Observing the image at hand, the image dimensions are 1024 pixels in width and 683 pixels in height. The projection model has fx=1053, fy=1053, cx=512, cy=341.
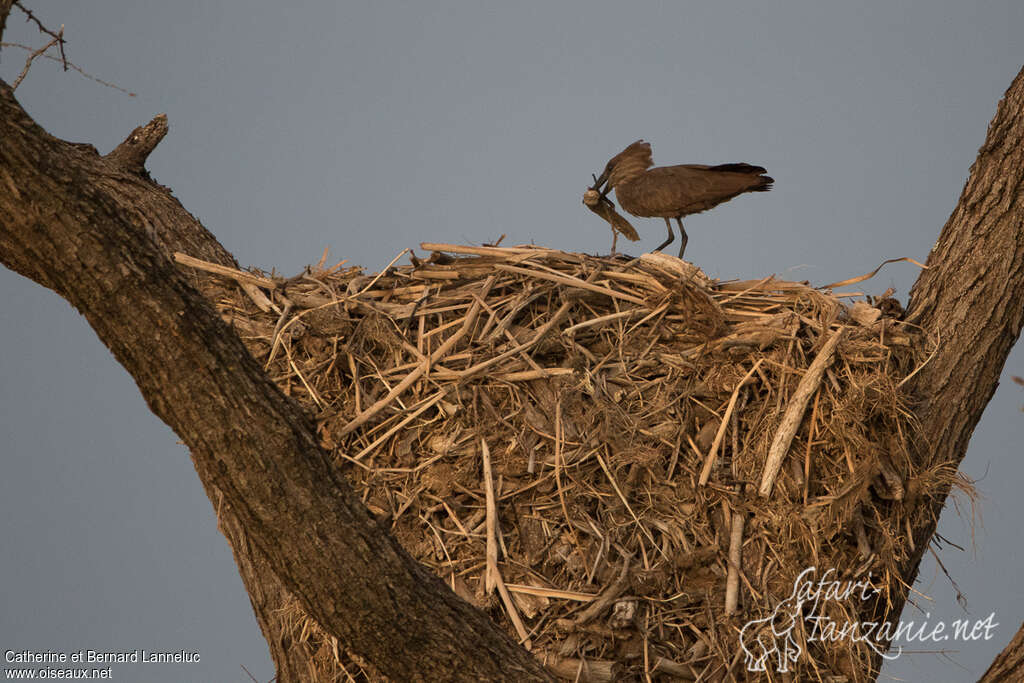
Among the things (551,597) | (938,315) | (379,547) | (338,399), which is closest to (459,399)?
(338,399)

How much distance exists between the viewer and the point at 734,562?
4.23 m

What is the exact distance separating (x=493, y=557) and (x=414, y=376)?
86 cm

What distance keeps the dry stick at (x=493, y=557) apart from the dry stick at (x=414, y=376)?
1.37 ft

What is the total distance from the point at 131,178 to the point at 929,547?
13.9ft

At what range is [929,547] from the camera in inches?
175

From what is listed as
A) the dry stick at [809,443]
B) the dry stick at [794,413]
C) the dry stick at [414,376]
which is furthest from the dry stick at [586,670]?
the dry stick at [414,376]

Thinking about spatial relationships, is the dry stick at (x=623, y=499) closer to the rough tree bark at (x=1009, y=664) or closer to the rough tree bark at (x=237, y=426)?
the rough tree bark at (x=237, y=426)

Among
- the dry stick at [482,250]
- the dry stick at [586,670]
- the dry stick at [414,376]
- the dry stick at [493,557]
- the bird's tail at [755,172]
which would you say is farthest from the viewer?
the bird's tail at [755,172]

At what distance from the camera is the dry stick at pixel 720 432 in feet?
14.3

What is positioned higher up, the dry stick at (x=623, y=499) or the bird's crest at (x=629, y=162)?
the bird's crest at (x=629, y=162)

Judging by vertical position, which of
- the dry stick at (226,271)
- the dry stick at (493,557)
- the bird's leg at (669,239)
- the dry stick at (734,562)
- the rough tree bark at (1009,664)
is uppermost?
the dry stick at (226,271)

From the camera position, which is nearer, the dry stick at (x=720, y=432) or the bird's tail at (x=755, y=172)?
the dry stick at (x=720, y=432)

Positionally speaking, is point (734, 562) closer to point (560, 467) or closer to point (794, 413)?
point (794, 413)

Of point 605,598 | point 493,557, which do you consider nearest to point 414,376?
point 493,557
